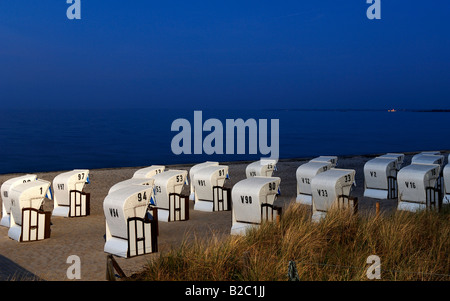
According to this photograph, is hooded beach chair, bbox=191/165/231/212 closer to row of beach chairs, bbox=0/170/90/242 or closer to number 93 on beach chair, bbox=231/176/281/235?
number 93 on beach chair, bbox=231/176/281/235

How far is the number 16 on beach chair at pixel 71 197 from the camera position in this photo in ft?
57.1

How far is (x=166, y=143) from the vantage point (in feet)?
291

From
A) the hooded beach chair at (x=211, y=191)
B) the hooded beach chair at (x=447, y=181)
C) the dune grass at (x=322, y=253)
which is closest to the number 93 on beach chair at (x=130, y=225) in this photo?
the dune grass at (x=322, y=253)

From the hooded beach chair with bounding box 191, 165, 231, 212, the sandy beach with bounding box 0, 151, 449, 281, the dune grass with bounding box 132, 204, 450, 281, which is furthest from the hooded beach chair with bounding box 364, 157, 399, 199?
the dune grass with bounding box 132, 204, 450, 281

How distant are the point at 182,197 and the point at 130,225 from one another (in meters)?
4.58

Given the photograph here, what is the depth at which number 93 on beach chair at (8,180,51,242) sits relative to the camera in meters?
13.7

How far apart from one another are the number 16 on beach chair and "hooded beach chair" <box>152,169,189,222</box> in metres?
2.56

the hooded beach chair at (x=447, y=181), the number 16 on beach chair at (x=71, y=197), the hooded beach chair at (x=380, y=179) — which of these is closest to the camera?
the number 16 on beach chair at (x=71, y=197)

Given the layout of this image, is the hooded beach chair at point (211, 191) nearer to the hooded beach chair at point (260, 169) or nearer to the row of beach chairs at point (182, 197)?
the row of beach chairs at point (182, 197)

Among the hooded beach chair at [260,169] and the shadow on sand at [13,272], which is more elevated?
the hooded beach chair at [260,169]

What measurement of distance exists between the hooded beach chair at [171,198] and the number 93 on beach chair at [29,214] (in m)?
3.74
